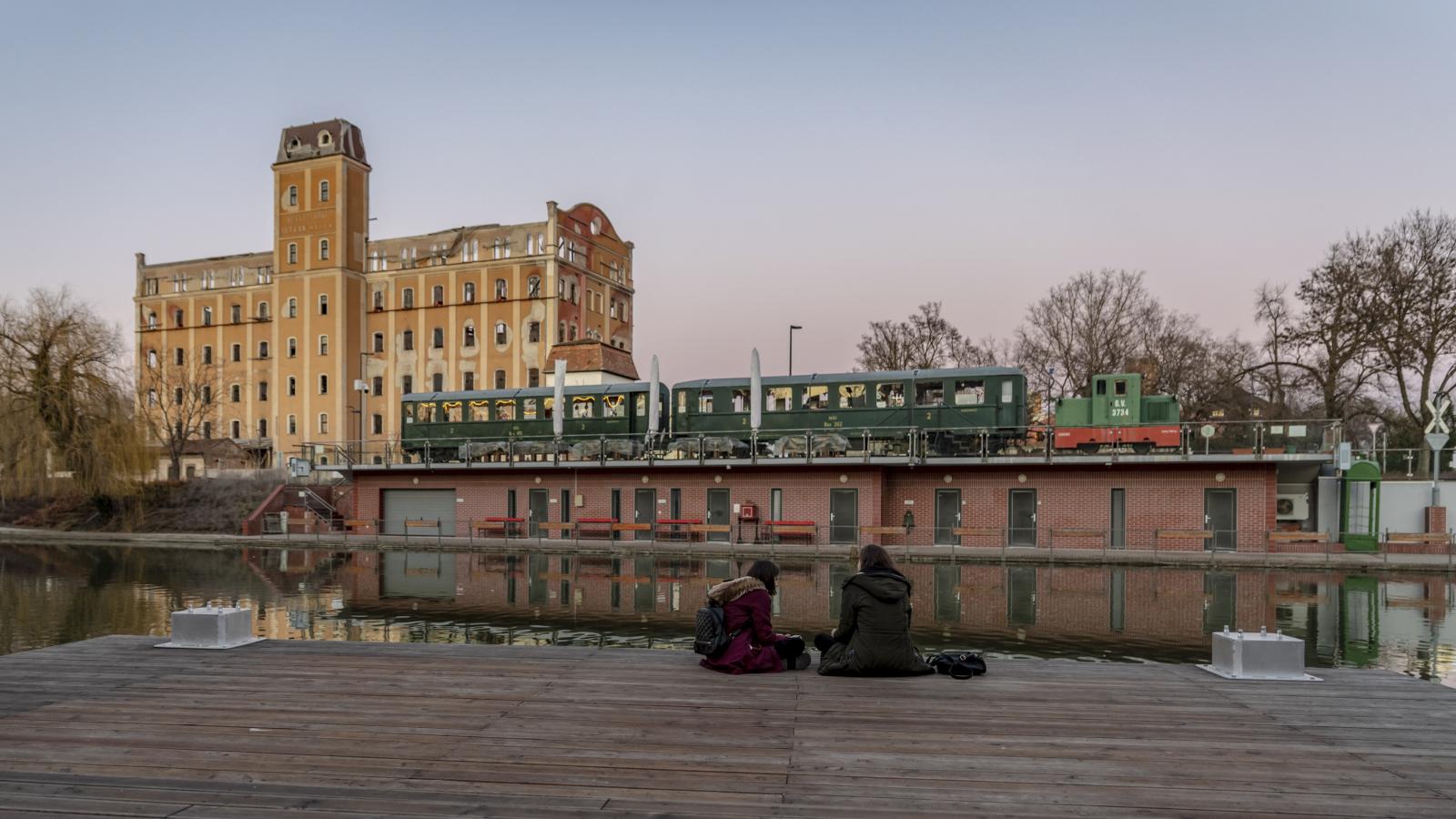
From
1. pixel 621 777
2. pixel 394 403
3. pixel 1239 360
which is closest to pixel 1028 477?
pixel 1239 360

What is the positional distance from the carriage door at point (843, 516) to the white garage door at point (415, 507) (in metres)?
16.0

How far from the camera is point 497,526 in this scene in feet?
121

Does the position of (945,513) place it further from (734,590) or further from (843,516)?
(734,590)

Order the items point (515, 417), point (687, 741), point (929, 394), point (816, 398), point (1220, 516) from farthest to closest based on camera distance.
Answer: point (515, 417) → point (816, 398) → point (929, 394) → point (1220, 516) → point (687, 741)

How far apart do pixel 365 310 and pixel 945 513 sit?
47.3 metres

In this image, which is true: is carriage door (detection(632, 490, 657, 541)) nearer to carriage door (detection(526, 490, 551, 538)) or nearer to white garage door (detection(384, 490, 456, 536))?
carriage door (detection(526, 490, 551, 538))

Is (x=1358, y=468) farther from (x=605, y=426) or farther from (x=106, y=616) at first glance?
(x=106, y=616)

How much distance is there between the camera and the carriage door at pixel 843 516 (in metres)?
33.7

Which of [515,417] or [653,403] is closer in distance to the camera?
[653,403]

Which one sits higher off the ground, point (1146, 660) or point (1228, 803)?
point (1228, 803)

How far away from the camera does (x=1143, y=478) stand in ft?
105

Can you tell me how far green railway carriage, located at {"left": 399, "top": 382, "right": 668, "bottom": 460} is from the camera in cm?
3834

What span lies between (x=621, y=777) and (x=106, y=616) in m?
17.2

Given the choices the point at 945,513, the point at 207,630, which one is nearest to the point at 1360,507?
the point at 945,513
